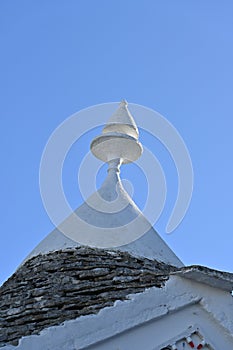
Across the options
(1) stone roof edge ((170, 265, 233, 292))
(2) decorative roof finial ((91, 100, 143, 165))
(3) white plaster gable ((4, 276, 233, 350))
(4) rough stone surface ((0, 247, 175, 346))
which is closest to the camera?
(3) white plaster gable ((4, 276, 233, 350))

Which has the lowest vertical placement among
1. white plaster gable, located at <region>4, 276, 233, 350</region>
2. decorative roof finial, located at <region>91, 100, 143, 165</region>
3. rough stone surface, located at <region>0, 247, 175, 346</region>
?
white plaster gable, located at <region>4, 276, 233, 350</region>

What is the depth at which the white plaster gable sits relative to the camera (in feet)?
19.9

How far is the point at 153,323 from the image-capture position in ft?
21.4

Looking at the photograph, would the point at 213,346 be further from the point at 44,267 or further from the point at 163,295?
the point at 44,267

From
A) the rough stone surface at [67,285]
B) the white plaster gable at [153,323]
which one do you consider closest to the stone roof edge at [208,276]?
the white plaster gable at [153,323]

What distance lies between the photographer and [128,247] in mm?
9469

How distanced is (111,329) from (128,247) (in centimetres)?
324

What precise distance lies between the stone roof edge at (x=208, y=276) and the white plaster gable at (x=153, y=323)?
2.8 inches

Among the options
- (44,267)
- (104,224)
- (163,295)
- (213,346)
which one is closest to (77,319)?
(163,295)

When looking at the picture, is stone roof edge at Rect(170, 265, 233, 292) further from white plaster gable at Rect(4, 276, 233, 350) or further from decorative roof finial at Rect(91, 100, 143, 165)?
decorative roof finial at Rect(91, 100, 143, 165)

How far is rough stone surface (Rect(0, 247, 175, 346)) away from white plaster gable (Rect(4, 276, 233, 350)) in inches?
12.0

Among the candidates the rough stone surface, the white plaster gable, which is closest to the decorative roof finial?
the rough stone surface

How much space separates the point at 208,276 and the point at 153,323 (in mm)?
746

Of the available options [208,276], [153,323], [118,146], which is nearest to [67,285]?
[153,323]
